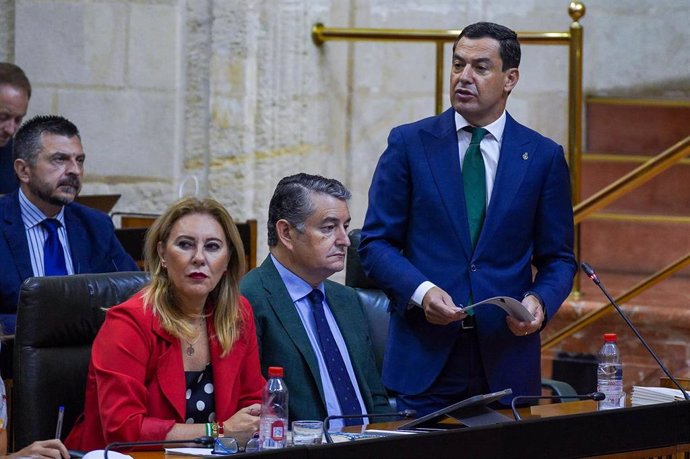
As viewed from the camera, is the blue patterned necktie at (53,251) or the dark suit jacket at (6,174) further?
the dark suit jacket at (6,174)

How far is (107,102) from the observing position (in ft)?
19.4

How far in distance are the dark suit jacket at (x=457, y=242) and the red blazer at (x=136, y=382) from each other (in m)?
0.43

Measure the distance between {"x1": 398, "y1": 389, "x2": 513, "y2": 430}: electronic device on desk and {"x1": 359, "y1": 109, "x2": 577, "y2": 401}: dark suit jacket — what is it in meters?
0.36

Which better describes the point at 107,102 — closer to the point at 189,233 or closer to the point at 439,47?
the point at 439,47

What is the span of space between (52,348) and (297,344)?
0.60 metres

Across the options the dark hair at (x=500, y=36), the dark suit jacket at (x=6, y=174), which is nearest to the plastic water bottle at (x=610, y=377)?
the dark hair at (x=500, y=36)

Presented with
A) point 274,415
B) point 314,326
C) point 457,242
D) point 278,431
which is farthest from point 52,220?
point 278,431

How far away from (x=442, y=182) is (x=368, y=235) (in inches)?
9.1

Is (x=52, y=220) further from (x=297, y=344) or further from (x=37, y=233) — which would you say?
(x=297, y=344)

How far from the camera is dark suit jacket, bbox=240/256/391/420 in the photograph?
3.24 metres

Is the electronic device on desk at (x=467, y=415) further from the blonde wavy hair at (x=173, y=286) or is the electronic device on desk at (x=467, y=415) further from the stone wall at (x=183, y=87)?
the stone wall at (x=183, y=87)

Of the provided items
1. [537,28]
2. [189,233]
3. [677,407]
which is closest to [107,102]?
[537,28]

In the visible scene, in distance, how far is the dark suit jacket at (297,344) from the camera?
128 inches

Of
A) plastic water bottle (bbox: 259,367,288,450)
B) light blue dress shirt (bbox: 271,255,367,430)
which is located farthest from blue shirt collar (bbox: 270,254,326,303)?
plastic water bottle (bbox: 259,367,288,450)
